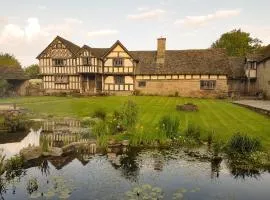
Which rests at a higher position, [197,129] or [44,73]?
[44,73]

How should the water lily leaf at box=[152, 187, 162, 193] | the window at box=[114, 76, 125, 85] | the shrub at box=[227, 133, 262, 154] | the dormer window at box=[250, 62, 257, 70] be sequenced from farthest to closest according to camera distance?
the window at box=[114, 76, 125, 85], the dormer window at box=[250, 62, 257, 70], the shrub at box=[227, 133, 262, 154], the water lily leaf at box=[152, 187, 162, 193]

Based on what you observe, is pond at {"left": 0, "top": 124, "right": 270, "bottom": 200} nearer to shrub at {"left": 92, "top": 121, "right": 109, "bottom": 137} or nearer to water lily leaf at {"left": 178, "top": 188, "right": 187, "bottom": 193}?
water lily leaf at {"left": 178, "top": 188, "right": 187, "bottom": 193}

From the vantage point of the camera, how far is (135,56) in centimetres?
4709

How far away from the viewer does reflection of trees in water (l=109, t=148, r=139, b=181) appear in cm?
1323

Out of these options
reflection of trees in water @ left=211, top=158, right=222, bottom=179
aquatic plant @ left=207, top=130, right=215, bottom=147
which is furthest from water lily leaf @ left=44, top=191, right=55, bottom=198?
aquatic plant @ left=207, top=130, right=215, bottom=147

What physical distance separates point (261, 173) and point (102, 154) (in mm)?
7738

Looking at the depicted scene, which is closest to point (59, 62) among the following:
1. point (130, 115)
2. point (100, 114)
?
point (100, 114)

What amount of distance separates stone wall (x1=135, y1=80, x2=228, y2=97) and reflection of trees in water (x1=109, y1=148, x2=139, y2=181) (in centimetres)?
2804

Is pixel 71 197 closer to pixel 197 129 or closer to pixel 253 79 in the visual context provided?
pixel 197 129

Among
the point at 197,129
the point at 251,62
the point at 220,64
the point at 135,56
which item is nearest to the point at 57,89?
the point at 135,56

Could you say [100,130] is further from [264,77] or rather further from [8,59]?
[8,59]

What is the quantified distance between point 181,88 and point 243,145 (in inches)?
1117

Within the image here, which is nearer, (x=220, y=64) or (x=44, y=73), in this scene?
(x=220, y=64)

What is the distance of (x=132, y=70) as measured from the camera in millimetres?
44469
